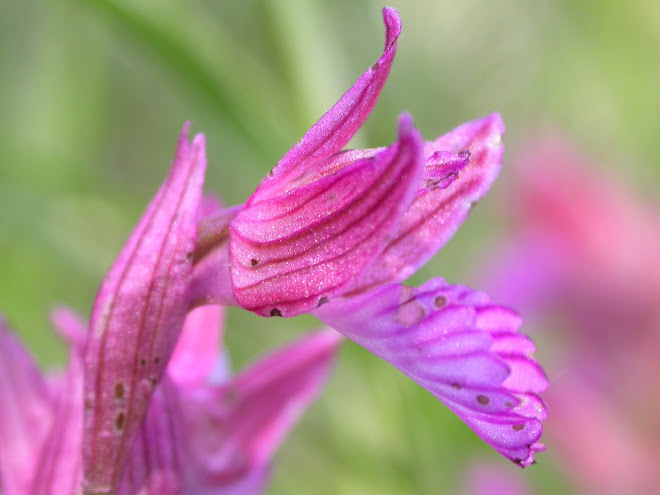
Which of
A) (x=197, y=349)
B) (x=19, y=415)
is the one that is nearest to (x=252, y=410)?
(x=197, y=349)

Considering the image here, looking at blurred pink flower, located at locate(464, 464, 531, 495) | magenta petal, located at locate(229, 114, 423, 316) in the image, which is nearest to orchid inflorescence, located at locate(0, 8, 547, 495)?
magenta petal, located at locate(229, 114, 423, 316)

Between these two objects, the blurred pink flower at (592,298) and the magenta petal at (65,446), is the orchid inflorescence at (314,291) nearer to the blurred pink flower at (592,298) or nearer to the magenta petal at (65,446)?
the magenta petal at (65,446)

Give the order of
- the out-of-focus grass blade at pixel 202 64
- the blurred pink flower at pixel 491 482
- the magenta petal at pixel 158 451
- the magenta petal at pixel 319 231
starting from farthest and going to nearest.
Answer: the blurred pink flower at pixel 491 482 < the out-of-focus grass blade at pixel 202 64 < the magenta petal at pixel 158 451 < the magenta petal at pixel 319 231

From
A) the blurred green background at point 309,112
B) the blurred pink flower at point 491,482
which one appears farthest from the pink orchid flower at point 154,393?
the blurred pink flower at point 491,482

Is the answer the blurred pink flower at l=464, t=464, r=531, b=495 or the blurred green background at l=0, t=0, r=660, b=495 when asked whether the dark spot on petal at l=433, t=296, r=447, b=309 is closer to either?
the blurred green background at l=0, t=0, r=660, b=495

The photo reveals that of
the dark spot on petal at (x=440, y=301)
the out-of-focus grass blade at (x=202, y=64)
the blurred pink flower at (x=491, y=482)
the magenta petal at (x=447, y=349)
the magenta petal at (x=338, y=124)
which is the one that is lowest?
the blurred pink flower at (x=491, y=482)

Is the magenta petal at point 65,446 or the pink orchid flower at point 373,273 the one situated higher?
the pink orchid flower at point 373,273
